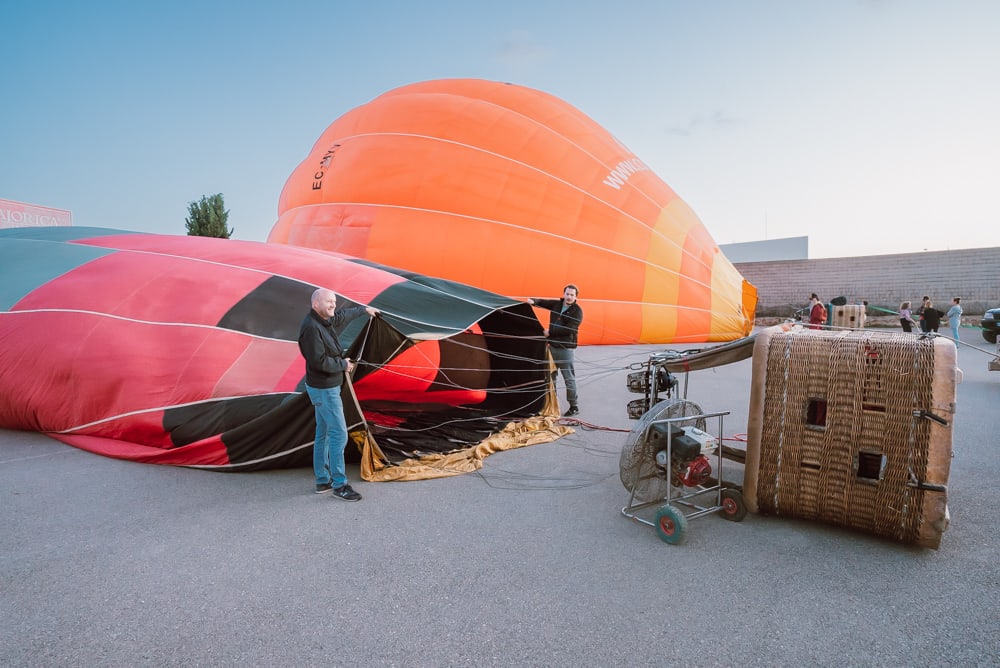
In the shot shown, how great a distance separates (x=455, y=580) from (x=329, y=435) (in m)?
1.64

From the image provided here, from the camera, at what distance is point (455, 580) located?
275 cm

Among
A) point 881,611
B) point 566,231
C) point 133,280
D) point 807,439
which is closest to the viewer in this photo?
point 881,611

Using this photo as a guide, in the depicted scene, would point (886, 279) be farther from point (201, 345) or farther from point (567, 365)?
point (201, 345)

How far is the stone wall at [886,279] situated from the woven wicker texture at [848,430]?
19750 mm

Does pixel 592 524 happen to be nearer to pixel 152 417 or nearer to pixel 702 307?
pixel 152 417

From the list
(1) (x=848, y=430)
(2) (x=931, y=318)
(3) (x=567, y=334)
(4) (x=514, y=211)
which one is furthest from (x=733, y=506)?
(2) (x=931, y=318)

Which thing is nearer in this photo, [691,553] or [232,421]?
[691,553]

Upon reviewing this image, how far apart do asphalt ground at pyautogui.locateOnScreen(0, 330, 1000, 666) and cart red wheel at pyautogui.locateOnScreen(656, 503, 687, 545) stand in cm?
5

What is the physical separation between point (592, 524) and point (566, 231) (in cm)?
616

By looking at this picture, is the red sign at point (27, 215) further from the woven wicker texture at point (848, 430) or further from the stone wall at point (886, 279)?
the woven wicker texture at point (848, 430)

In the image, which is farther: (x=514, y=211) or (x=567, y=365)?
(x=514, y=211)

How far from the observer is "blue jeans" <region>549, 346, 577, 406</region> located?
21.5ft

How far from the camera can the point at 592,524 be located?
3418 millimetres

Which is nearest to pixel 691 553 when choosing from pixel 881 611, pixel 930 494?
pixel 881 611
